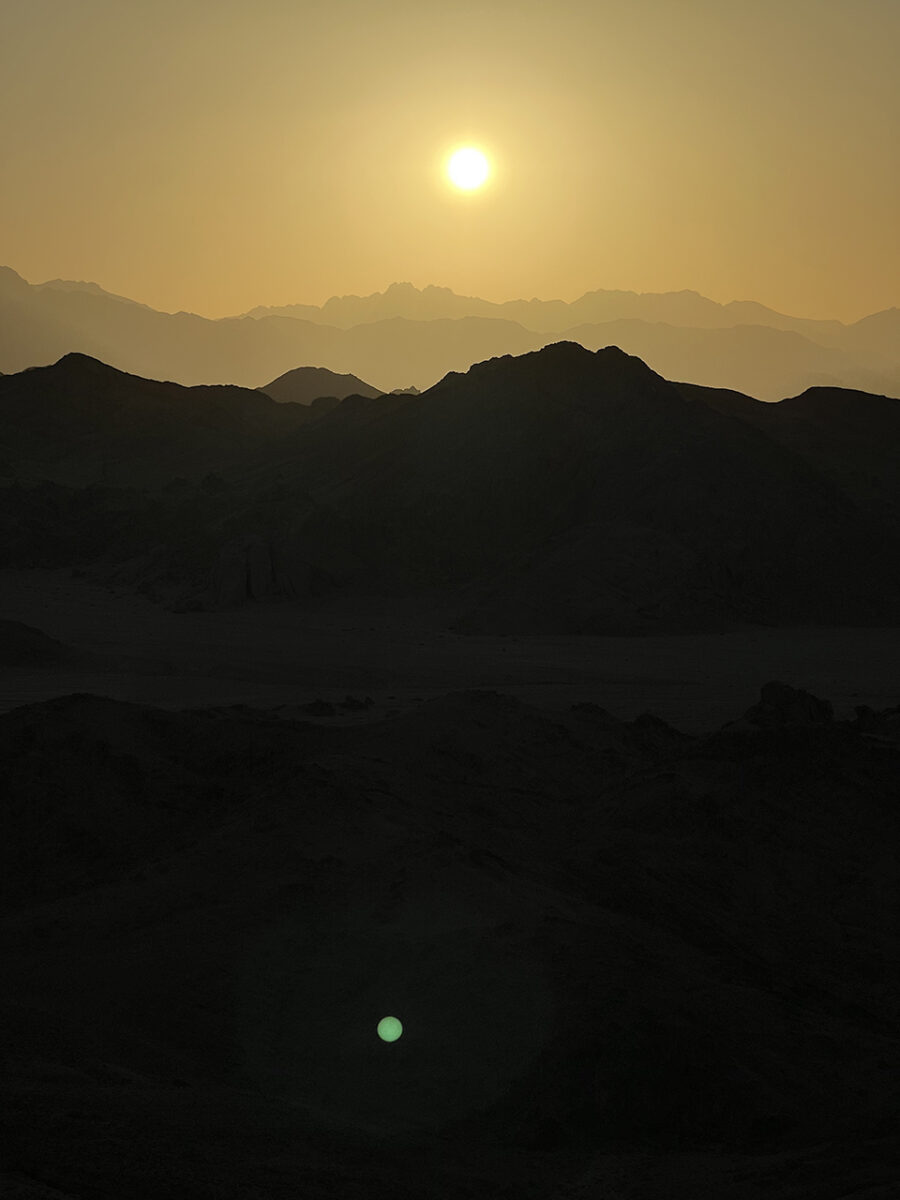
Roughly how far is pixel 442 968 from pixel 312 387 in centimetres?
9689

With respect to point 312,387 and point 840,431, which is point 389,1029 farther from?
point 312,387

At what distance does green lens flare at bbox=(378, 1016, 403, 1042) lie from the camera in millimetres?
6707

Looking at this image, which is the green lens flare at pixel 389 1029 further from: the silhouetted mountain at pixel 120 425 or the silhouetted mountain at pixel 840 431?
the silhouetted mountain at pixel 120 425

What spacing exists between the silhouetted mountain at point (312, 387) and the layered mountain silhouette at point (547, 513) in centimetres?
4843

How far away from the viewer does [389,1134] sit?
5.75 m

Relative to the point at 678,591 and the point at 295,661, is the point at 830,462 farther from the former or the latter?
the point at 295,661

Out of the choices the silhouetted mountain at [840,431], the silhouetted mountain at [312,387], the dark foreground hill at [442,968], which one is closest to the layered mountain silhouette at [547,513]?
the silhouetted mountain at [840,431]

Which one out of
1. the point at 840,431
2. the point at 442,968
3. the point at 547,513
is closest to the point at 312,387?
the point at 840,431

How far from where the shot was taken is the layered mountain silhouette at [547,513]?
31.6 metres

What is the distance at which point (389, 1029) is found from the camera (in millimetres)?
6770

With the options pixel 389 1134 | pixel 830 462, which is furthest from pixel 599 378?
pixel 389 1134

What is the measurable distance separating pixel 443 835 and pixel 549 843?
2.23m

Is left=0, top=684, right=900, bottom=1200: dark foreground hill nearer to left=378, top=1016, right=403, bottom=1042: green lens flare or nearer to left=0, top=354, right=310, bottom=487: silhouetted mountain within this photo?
left=378, top=1016, right=403, bottom=1042: green lens flare

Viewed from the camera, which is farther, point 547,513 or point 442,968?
point 547,513
